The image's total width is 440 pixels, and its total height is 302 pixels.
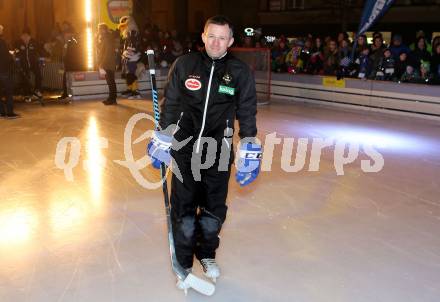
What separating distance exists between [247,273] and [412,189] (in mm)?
2648

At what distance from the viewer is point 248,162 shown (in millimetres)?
3082

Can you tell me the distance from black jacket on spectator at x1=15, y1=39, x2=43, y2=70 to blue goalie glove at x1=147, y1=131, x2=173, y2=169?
8.98 m

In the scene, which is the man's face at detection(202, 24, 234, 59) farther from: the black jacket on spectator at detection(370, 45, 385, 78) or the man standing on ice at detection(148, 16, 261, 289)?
the black jacket on spectator at detection(370, 45, 385, 78)

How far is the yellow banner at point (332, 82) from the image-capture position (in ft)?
35.3

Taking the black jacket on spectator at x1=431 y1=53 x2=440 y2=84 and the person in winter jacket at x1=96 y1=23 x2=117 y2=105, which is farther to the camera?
the person in winter jacket at x1=96 y1=23 x2=117 y2=105

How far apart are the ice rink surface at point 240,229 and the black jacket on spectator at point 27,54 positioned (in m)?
4.25

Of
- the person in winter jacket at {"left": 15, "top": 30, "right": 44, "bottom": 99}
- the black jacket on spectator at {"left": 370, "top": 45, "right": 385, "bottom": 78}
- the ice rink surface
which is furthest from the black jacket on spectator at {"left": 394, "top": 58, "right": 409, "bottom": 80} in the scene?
the person in winter jacket at {"left": 15, "top": 30, "right": 44, "bottom": 99}

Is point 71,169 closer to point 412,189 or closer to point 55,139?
point 55,139

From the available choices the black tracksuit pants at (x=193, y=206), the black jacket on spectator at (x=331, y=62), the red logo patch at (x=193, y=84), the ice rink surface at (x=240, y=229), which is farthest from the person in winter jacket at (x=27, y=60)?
the red logo patch at (x=193, y=84)

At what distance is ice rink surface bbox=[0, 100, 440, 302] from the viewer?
125 inches

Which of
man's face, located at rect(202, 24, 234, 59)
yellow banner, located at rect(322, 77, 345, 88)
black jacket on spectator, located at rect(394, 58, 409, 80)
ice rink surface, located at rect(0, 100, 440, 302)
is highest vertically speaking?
man's face, located at rect(202, 24, 234, 59)

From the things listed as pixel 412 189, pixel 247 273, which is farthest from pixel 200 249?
pixel 412 189

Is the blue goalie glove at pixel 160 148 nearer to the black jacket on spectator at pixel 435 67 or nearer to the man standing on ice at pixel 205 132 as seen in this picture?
the man standing on ice at pixel 205 132

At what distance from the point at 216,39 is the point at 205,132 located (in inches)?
21.1
